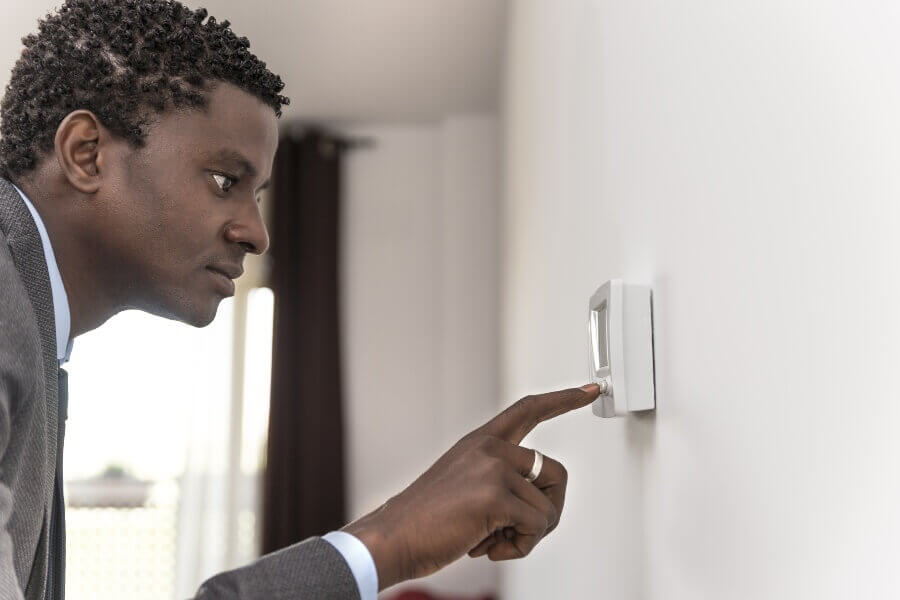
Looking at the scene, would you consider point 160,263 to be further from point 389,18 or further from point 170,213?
point 389,18


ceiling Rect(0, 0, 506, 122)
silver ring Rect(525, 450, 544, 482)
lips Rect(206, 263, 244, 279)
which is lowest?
silver ring Rect(525, 450, 544, 482)

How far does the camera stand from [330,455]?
3830 millimetres

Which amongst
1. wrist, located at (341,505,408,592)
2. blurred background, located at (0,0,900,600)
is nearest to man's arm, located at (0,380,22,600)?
wrist, located at (341,505,408,592)

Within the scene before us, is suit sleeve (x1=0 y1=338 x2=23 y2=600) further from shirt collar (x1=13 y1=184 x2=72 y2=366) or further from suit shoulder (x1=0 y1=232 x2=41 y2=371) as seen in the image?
shirt collar (x1=13 y1=184 x2=72 y2=366)

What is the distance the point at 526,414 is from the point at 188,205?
0.43m

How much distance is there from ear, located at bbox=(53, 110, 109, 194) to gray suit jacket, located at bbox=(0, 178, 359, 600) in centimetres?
6

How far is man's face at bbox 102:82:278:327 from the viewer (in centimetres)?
91

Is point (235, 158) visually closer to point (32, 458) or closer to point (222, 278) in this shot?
point (222, 278)

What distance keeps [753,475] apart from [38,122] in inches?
31.5

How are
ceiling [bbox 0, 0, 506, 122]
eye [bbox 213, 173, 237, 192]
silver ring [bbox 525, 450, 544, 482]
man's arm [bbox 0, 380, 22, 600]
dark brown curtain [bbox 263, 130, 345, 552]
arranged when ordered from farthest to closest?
dark brown curtain [bbox 263, 130, 345, 552]
ceiling [bbox 0, 0, 506, 122]
eye [bbox 213, 173, 237, 192]
silver ring [bbox 525, 450, 544, 482]
man's arm [bbox 0, 380, 22, 600]

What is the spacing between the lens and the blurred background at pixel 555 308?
0.38m

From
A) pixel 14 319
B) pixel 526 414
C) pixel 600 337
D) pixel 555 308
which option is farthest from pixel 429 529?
pixel 555 308

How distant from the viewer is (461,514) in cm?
64

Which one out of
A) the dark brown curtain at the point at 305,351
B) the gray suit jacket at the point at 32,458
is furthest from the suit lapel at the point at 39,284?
the dark brown curtain at the point at 305,351
